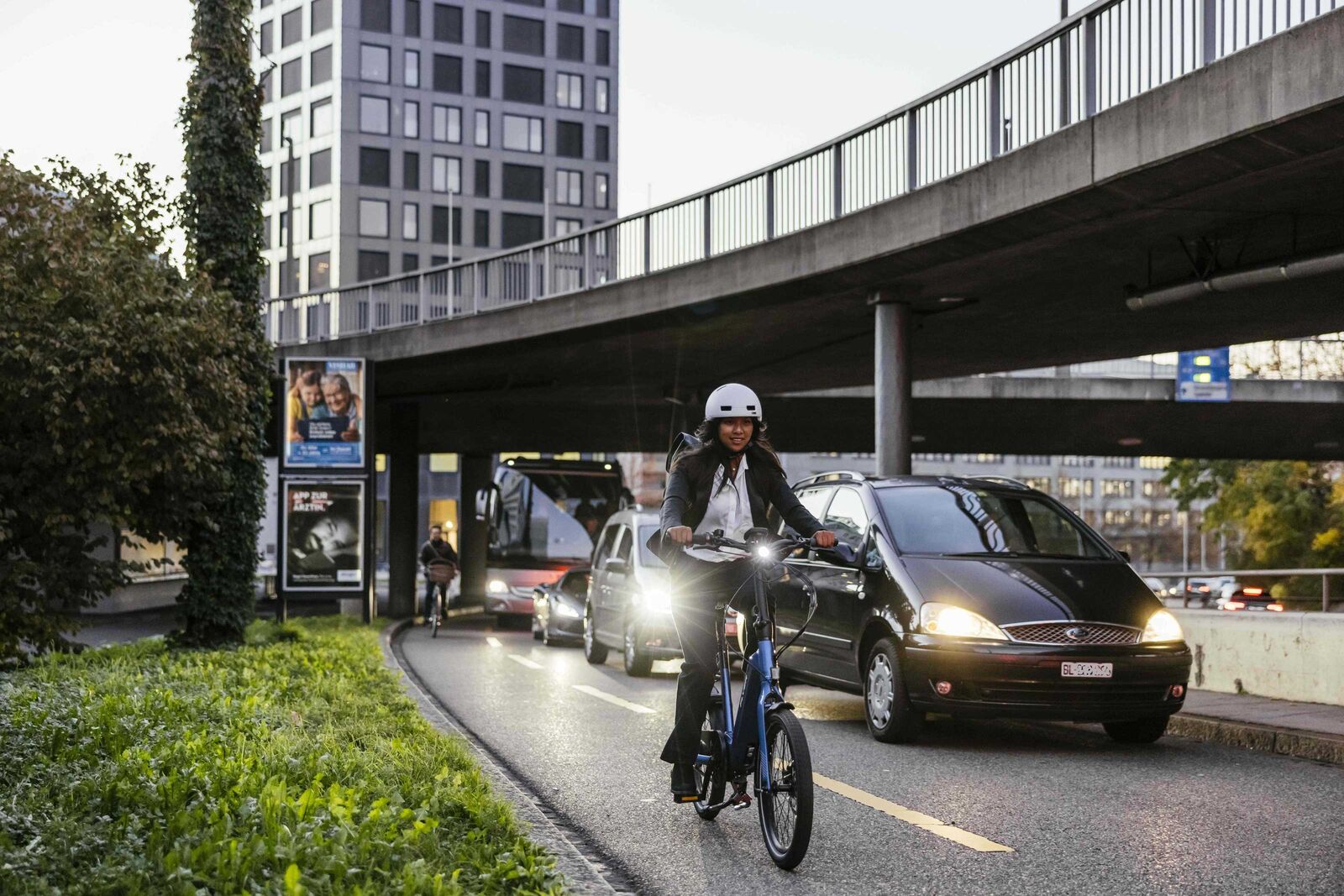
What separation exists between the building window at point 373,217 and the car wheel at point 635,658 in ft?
219

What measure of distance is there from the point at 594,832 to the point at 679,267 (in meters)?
17.2

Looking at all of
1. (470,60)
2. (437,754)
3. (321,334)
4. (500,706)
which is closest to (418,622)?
(321,334)

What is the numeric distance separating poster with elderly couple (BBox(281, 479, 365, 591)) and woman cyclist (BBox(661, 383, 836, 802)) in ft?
65.6

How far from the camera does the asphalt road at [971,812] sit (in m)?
5.98

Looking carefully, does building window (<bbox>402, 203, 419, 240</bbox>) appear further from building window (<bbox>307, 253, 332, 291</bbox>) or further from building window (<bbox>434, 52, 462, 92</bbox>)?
building window (<bbox>434, 52, 462, 92</bbox>)

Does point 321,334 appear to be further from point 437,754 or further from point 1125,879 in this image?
point 1125,879

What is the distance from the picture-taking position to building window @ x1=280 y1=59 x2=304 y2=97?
267ft

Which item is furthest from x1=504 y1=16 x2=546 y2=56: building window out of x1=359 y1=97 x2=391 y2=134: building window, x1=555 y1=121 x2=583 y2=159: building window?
x1=359 y1=97 x2=391 y2=134: building window

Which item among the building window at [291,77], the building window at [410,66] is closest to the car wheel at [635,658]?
the building window at [410,66]

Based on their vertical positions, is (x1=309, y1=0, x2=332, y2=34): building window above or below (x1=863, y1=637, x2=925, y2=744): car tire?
above

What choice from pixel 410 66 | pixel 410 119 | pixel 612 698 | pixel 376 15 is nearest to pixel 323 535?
pixel 612 698

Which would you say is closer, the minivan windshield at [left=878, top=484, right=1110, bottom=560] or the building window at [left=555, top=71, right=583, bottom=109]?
the minivan windshield at [left=878, top=484, right=1110, bottom=560]

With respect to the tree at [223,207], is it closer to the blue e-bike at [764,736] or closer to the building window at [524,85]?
the blue e-bike at [764,736]

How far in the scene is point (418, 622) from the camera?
32.9 metres
